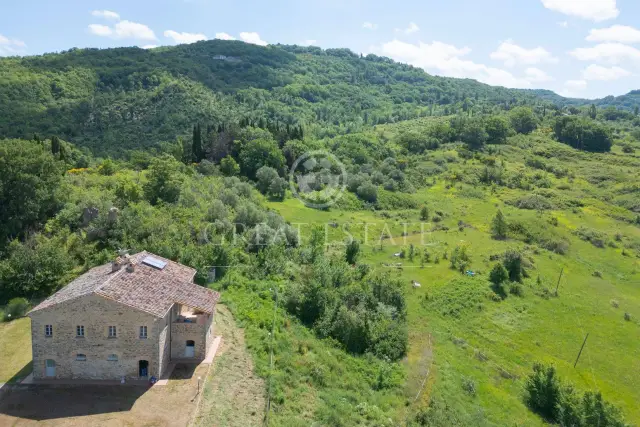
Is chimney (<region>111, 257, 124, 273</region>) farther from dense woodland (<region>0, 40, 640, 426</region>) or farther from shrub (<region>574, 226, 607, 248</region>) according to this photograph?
shrub (<region>574, 226, 607, 248</region>)

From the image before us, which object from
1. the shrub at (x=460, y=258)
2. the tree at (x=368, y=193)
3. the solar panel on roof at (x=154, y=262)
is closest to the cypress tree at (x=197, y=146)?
the tree at (x=368, y=193)

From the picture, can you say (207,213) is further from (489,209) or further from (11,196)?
(489,209)

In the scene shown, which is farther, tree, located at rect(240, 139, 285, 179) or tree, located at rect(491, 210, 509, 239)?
tree, located at rect(240, 139, 285, 179)

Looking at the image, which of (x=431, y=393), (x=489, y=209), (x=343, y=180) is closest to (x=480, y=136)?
(x=489, y=209)

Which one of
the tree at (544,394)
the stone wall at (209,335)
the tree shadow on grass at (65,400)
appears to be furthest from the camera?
the tree at (544,394)

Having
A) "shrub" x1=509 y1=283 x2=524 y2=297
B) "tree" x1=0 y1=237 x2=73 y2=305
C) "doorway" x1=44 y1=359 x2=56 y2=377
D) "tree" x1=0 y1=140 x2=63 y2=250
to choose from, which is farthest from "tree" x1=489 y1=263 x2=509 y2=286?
"tree" x1=0 y1=140 x2=63 y2=250

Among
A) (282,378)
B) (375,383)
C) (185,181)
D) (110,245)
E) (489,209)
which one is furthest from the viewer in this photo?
(489,209)

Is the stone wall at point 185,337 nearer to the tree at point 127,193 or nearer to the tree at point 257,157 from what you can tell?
the tree at point 127,193
